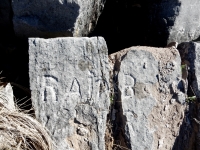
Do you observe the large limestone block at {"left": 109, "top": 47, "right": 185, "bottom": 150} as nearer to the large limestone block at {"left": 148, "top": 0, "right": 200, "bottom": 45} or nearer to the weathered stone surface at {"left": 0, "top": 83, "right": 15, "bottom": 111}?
the large limestone block at {"left": 148, "top": 0, "right": 200, "bottom": 45}

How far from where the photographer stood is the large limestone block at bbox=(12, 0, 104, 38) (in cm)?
159

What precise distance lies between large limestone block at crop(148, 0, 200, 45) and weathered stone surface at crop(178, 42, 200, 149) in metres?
0.10

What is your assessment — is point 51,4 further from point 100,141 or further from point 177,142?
point 177,142

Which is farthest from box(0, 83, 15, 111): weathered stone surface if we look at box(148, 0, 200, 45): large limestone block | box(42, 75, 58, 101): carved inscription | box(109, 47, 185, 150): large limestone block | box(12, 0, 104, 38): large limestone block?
box(148, 0, 200, 45): large limestone block

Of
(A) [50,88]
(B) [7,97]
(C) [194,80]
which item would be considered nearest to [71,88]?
(A) [50,88]

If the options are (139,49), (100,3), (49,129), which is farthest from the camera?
(100,3)

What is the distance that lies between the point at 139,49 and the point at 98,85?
22 centimetres

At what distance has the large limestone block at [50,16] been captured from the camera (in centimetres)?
159

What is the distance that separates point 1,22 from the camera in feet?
6.15

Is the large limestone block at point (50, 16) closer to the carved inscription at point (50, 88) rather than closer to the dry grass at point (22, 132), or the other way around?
the carved inscription at point (50, 88)

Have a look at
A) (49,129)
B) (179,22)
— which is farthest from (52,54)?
(179,22)

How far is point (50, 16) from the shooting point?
5.31 ft

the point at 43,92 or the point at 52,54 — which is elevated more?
the point at 52,54

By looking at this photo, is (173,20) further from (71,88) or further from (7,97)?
(7,97)
